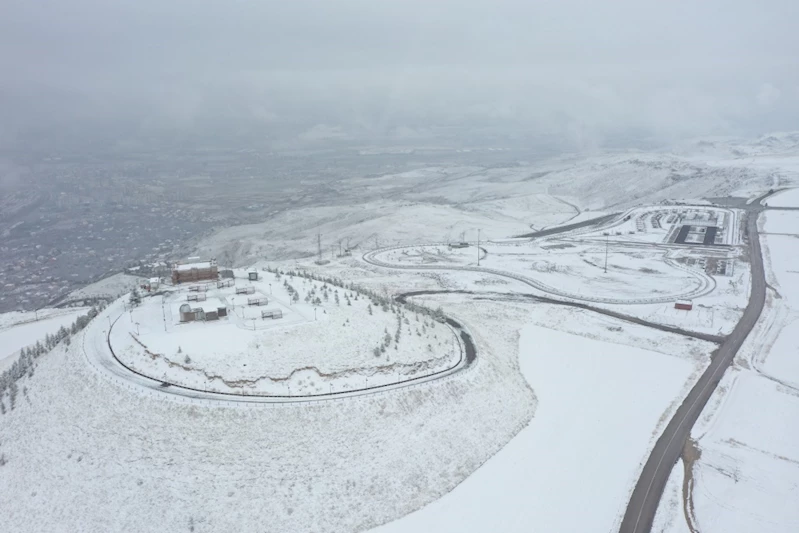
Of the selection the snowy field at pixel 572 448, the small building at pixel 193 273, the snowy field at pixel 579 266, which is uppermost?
the small building at pixel 193 273

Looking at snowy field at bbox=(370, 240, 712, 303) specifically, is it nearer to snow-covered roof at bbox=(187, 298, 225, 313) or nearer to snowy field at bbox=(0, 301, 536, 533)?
snowy field at bbox=(0, 301, 536, 533)

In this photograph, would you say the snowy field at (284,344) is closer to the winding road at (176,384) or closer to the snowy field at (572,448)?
the winding road at (176,384)

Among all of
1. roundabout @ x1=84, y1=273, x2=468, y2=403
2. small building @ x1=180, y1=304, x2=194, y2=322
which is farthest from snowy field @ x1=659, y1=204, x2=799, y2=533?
small building @ x1=180, y1=304, x2=194, y2=322

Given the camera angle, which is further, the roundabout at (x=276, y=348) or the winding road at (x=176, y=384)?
the roundabout at (x=276, y=348)

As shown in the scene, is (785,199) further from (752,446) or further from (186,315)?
(186,315)

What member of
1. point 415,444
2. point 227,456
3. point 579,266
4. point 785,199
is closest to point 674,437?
point 415,444

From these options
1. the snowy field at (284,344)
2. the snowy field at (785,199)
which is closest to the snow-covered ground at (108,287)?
the snowy field at (284,344)
